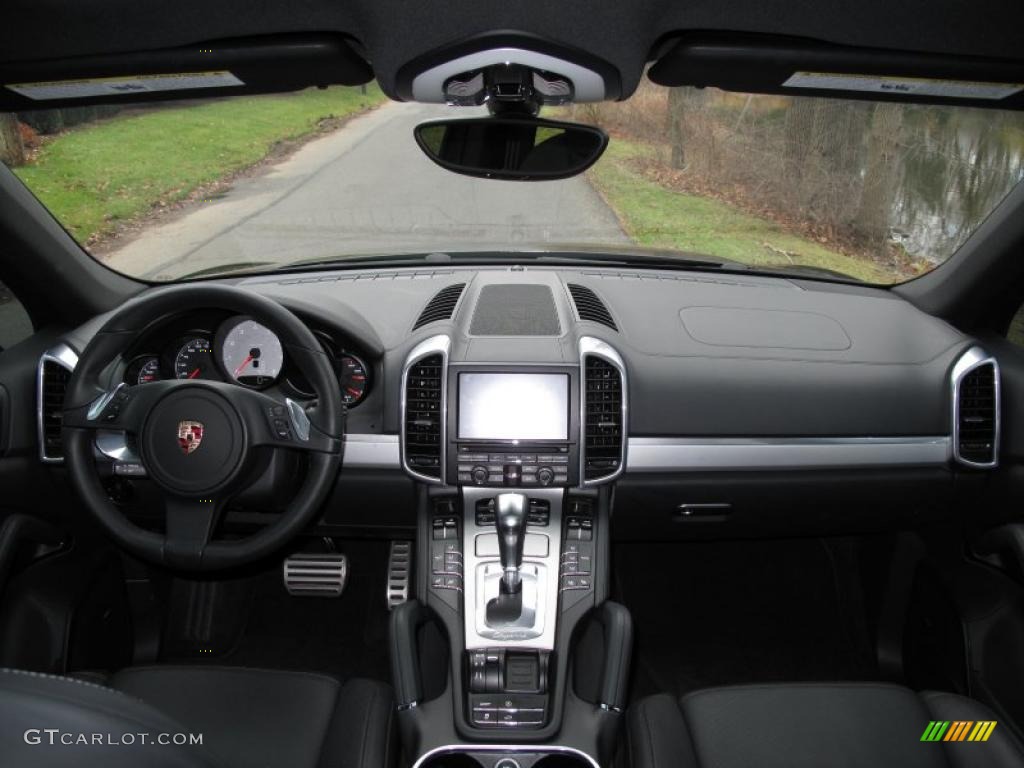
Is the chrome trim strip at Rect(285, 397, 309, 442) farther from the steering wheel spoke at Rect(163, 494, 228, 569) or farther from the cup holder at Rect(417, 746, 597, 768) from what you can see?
the cup holder at Rect(417, 746, 597, 768)

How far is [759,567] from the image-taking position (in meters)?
3.88

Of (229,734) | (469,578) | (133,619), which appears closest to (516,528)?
(469,578)

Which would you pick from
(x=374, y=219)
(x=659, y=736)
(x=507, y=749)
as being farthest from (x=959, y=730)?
(x=374, y=219)

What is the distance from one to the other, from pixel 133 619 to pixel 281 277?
149cm

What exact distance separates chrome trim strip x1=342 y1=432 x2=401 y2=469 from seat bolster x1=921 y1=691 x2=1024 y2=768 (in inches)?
68.5

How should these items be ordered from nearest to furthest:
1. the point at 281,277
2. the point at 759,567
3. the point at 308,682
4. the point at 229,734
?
the point at 229,734
the point at 308,682
the point at 281,277
the point at 759,567

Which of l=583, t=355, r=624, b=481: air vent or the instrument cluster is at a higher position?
the instrument cluster

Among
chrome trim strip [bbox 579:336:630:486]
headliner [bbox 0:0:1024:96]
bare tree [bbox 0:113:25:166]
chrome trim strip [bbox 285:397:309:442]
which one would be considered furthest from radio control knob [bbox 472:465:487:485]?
bare tree [bbox 0:113:25:166]

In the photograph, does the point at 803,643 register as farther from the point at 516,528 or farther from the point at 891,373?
the point at 516,528

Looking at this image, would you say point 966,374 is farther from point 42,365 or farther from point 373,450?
point 42,365

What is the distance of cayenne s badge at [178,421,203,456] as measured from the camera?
222 cm

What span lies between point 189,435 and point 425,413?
762 mm

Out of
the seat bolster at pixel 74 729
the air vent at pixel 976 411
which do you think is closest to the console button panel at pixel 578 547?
the air vent at pixel 976 411

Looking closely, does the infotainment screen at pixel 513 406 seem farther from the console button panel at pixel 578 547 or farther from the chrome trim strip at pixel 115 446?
the chrome trim strip at pixel 115 446
